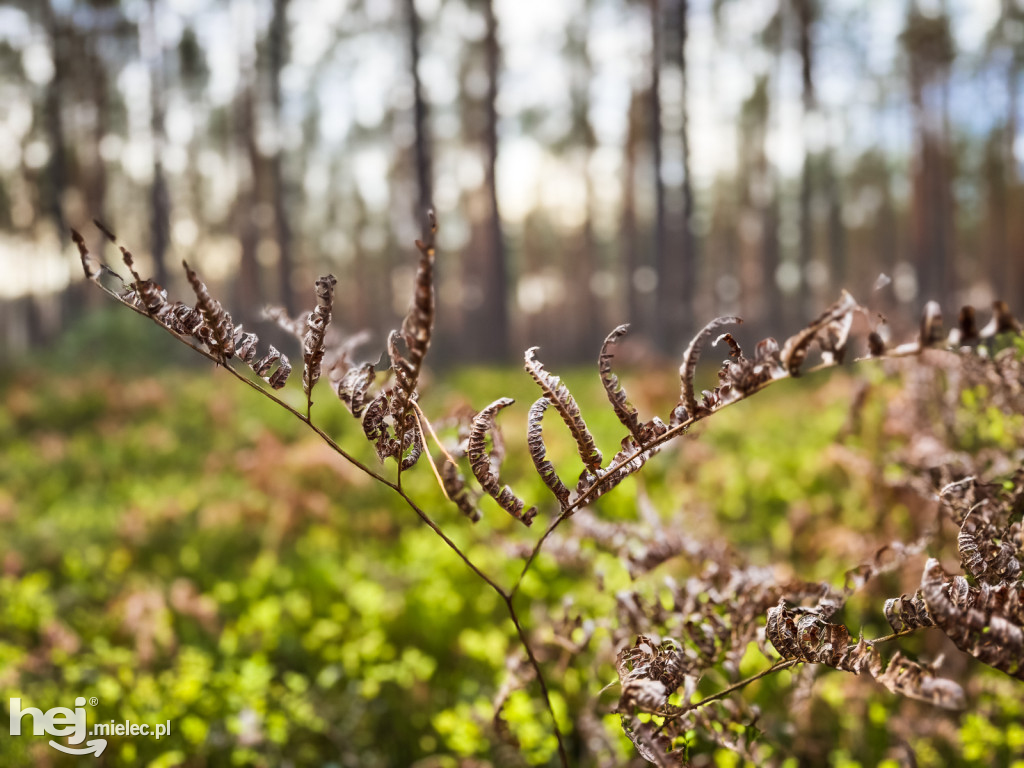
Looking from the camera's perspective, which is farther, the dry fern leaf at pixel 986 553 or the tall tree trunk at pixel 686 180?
the tall tree trunk at pixel 686 180

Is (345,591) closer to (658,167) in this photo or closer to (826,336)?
(826,336)

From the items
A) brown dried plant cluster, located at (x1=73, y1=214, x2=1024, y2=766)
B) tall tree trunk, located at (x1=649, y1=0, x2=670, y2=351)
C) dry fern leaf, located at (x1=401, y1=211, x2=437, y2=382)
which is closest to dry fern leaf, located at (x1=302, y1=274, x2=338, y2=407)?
brown dried plant cluster, located at (x1=73, y1=214, x2=1024, y2=766)

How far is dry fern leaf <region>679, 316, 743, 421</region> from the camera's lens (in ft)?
2.86

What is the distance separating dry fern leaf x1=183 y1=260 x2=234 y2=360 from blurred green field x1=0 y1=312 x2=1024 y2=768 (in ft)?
2.51

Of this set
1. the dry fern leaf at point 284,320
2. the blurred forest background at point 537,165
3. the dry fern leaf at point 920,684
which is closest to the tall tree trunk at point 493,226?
the blurred forest background at point 537,165

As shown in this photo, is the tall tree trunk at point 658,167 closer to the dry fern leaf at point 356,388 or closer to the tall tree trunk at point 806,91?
the tall tree trunk at point 806,91

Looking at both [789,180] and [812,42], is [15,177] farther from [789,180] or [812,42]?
[789,180]

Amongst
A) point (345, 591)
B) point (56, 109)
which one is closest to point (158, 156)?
point (56, 109)

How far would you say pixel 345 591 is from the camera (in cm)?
345

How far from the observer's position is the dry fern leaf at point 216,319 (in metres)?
0.91

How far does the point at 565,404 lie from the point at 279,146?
18739 mm

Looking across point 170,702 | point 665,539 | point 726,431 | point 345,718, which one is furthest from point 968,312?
point 726,431

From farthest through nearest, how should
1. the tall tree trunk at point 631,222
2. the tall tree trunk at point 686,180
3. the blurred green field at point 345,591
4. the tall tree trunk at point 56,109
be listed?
the tall tree trunk at point 631,222
the tall tree trunk at point 56,109
the tall tree trunk at point 686,180
the blurred green field at point 345,591

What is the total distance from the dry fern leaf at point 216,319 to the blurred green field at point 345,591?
77 centimetres
